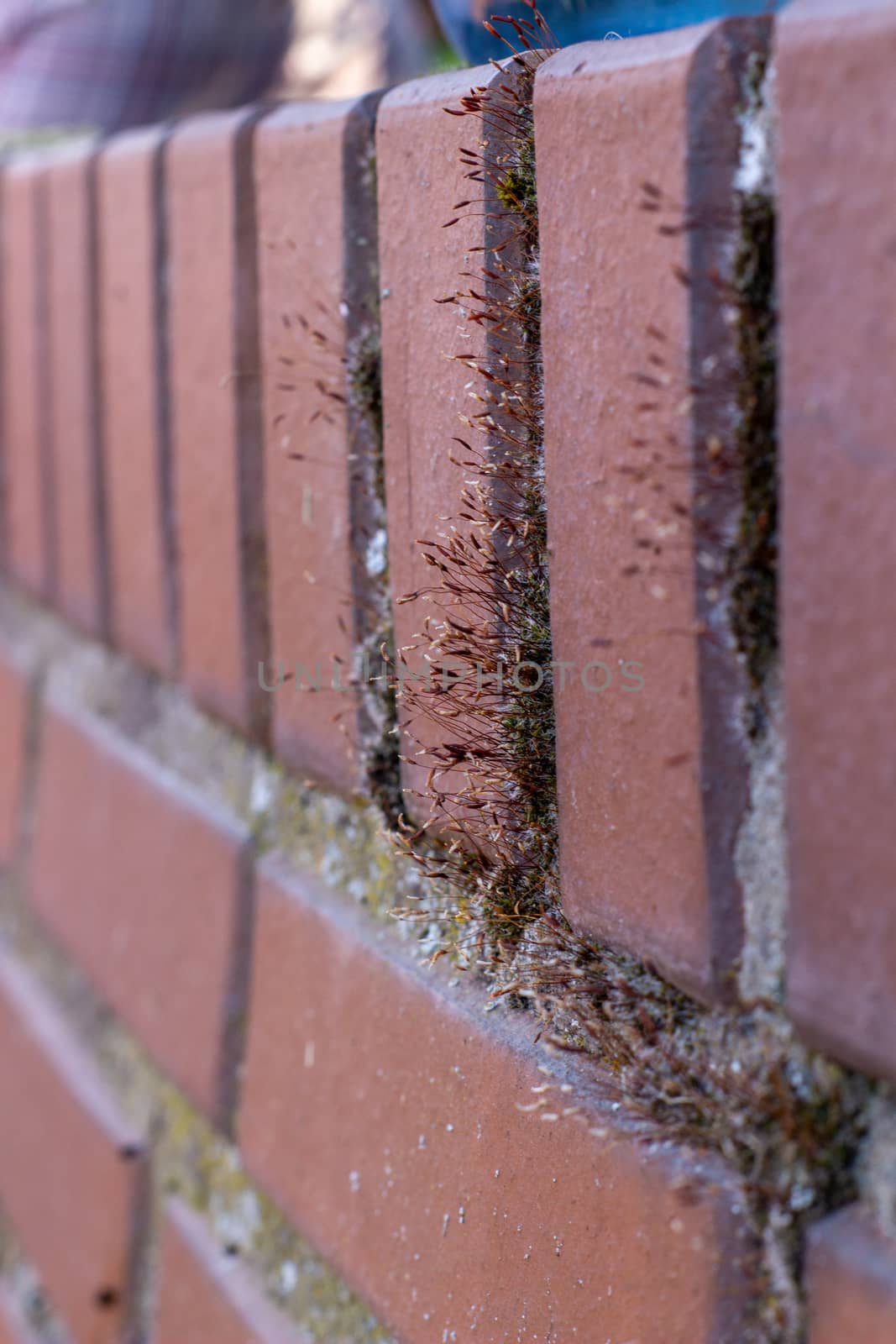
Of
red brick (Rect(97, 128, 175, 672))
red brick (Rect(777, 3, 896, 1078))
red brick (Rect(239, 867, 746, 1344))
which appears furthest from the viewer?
red brick (Rect(97, 128, 175, 672))

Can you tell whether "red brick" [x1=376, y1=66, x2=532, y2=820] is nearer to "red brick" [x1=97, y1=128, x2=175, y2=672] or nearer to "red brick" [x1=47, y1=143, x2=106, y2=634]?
"red brick" [x1=97, y1=128, x2=175, y2=672]

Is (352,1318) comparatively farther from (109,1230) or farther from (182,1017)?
(109,1230)

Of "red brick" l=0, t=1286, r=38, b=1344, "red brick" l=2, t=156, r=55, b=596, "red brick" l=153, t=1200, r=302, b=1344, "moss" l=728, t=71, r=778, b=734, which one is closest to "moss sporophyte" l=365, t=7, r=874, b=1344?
"moss" l=728, t=71, r=778, b=734

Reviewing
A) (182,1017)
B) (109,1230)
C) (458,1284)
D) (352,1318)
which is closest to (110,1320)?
(109,1230)

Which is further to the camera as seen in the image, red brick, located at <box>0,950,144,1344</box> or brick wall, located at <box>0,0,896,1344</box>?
red brick, located at <box>0,950,144,1344</box>

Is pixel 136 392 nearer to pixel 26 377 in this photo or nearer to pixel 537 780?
pixel 26 377

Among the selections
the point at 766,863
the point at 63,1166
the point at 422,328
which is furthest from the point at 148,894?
the point at 766,863

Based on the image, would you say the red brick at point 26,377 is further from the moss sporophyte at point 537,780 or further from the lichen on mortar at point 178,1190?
the moss sporophyte at point 537,780

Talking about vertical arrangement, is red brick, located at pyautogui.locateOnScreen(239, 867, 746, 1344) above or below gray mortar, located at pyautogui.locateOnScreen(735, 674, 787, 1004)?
below
